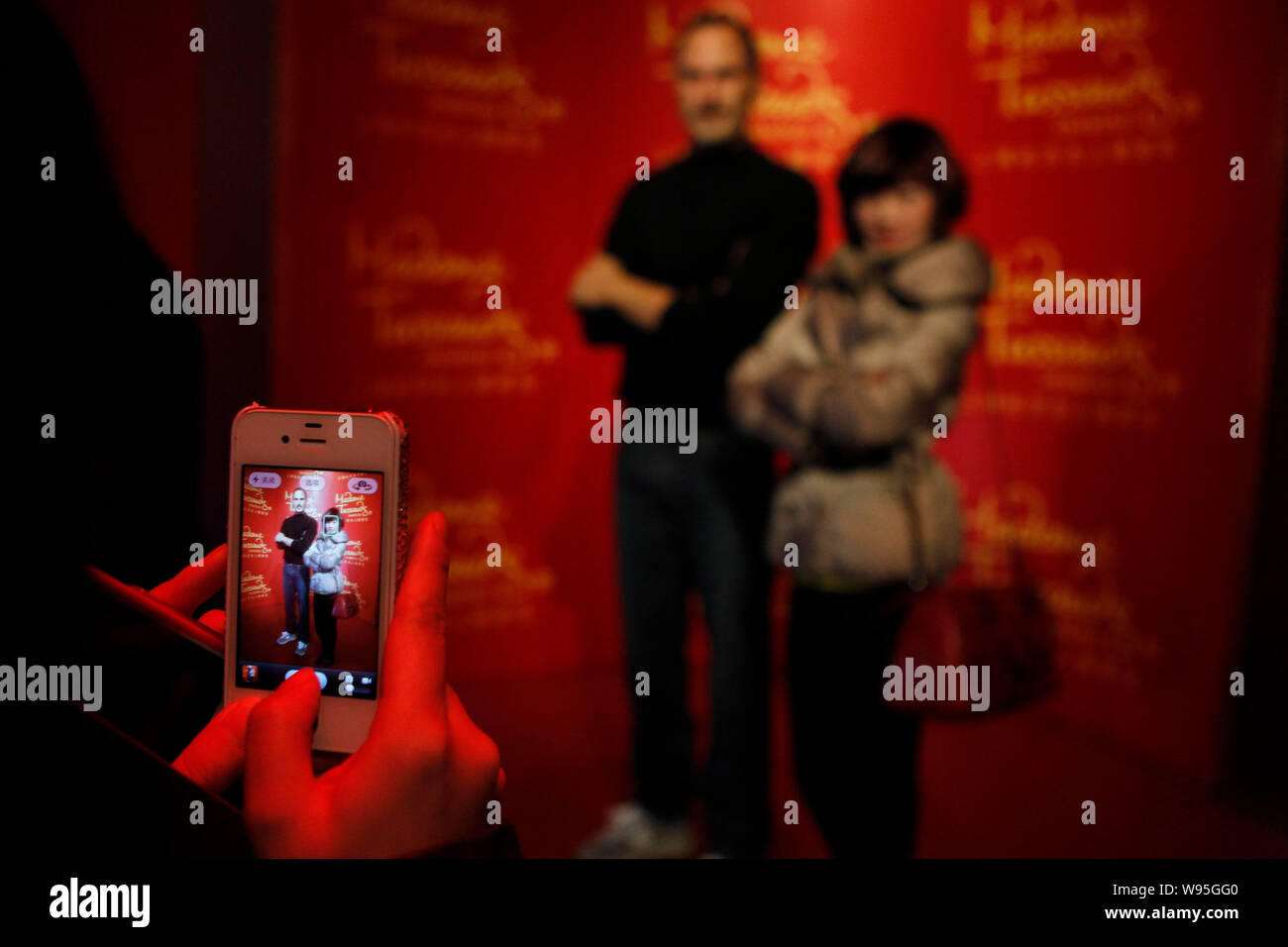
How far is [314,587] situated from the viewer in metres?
0.68

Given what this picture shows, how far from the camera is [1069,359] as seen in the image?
2.31m

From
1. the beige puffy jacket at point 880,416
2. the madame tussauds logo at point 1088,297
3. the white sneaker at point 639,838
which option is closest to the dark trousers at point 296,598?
the beige puffy jacket at point 880,416

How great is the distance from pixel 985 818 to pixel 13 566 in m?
1.92

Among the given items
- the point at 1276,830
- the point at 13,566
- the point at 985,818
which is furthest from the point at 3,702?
the point at 1276,830

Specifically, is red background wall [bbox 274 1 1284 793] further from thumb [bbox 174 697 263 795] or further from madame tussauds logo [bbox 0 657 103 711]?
madame tussauds logo [bbox 0 657 103 711]

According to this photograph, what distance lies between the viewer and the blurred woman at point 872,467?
1.42 metres

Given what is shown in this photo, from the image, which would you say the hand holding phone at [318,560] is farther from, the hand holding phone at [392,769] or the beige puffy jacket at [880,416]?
the beige puffy jacket at [880,416]

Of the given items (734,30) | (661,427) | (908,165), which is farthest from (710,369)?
(734,30)

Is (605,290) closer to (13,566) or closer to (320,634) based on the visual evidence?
(320,634)

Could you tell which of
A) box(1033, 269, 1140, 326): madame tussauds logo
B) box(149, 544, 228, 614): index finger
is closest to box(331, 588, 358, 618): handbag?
box(149, 544, 228, 614): index finger

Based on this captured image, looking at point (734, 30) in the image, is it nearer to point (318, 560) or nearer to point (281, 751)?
point (318, 560)

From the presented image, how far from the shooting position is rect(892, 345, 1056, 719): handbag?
53.3 inches
